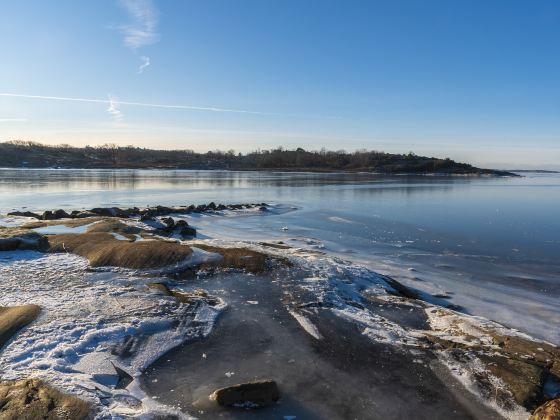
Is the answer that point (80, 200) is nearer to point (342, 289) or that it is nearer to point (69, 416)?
point (342, 289)

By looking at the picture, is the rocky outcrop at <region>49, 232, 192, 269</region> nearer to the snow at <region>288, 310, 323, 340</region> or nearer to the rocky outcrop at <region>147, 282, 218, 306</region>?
the rocky outcrop at <region>147, 282, 218, 306</region>

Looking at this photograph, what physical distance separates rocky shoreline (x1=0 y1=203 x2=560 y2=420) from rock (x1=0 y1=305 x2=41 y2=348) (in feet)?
0.05

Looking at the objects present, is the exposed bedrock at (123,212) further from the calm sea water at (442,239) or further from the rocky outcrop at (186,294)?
the rocky outcrop at (186,294)

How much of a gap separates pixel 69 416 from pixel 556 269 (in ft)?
50.4

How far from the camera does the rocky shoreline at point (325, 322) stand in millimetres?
5804

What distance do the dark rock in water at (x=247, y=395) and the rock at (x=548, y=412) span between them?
3251mm

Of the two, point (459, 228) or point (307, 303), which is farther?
point (459, 228)

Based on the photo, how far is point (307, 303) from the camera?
9.49m

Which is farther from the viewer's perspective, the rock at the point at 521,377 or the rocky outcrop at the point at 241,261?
the rocky outcrop at the point at 241,261

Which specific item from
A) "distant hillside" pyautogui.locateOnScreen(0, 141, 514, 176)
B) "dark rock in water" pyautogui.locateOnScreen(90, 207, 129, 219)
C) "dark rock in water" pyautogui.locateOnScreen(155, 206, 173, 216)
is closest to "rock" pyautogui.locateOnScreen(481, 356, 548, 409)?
"dark rock in water" pyautogui.locateOnScreen(90, 207, 129, 219)

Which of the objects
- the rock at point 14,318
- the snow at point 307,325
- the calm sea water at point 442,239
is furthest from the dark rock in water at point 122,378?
the calm sea water at point 442,239

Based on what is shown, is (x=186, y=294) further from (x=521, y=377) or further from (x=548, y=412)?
(x=548, y=412)

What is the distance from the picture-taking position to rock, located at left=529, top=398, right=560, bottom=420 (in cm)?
496

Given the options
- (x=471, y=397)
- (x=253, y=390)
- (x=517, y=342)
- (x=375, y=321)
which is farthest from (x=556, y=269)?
(x=253, y=390)
